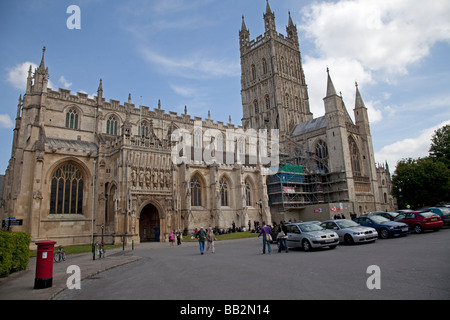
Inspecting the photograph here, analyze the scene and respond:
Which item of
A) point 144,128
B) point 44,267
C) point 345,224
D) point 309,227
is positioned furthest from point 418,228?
point 144,128

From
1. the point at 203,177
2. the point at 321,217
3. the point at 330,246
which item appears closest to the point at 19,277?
the point at 330,246

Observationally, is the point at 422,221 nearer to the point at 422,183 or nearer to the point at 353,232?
the point at 353,232

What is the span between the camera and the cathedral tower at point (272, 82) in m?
60.7

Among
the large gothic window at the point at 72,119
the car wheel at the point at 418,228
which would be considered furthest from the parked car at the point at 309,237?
the large gothic window at the point at 72,119

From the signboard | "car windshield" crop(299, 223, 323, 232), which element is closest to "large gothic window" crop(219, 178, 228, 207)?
the signboard

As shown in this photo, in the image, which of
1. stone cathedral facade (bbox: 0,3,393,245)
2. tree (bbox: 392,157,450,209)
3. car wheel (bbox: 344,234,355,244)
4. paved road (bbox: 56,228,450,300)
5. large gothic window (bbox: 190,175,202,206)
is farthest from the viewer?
tree (bbox: 392,157,450,209)

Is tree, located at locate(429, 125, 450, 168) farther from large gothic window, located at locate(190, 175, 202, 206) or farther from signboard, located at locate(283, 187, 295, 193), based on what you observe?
large gothic window, located at locate(190, 175, 202, 206)

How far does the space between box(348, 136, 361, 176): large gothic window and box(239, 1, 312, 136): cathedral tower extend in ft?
40.2

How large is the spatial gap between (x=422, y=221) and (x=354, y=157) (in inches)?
1361

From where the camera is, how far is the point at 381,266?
8797 mm

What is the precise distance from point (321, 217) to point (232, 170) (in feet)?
44.8

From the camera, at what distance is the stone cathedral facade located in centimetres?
2781

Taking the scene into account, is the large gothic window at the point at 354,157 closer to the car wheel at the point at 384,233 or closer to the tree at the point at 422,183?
the tree at the point at 422,183

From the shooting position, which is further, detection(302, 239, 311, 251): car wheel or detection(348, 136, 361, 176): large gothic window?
detection(348, 136, 361, 176): large gothic window
